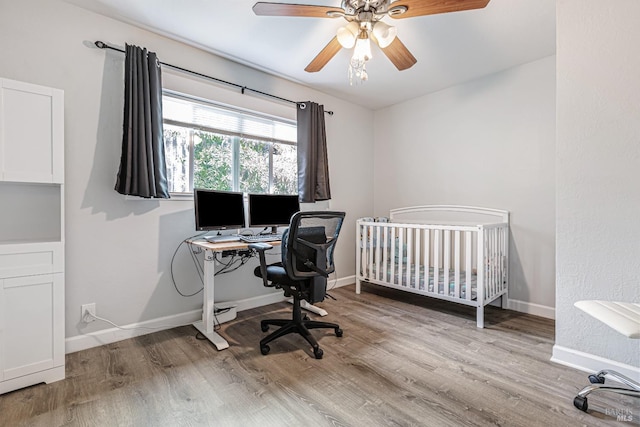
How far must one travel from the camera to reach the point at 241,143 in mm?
3014

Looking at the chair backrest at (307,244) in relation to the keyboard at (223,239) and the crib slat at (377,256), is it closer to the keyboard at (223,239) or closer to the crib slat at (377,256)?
the keyboard at (223,239)

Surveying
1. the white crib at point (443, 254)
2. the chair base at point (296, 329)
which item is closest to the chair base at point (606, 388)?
the white crib at point (443, 254)

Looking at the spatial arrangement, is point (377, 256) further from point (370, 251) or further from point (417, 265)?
point (417, 265)

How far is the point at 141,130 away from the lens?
7.27 feet

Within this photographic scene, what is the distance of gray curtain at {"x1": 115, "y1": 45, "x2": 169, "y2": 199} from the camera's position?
85.7 inches

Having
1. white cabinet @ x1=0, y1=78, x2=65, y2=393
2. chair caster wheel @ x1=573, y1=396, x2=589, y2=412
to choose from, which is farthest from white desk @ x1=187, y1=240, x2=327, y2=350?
chair caster wheel @ x1=573, y1=396, x2=589, y2=412

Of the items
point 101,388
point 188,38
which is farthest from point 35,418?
point 188,38

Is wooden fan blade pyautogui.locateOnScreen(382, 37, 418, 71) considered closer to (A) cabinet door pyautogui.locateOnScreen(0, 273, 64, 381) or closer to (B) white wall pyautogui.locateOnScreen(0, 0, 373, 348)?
(B) white wall pyautogui.locateOnScreen(0, 0, 373, 348)

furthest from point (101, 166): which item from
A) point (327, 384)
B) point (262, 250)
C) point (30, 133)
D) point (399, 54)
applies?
point (399, 54)

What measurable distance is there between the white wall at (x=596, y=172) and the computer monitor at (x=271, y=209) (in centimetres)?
214

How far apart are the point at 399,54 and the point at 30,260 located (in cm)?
258

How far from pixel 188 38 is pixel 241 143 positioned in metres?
0.96

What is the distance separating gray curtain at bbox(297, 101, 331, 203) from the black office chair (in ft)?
3.78

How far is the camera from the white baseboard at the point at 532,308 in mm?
2734
